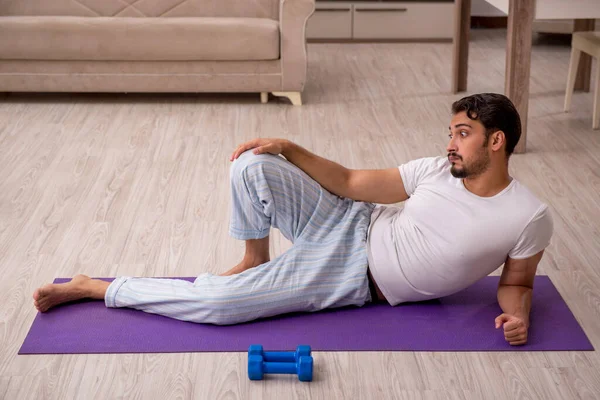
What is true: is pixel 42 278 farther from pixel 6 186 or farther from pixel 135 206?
pixel 6 186

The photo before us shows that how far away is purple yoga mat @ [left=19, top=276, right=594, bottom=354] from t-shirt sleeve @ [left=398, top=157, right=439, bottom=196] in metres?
0.33

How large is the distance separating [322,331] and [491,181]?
580mm

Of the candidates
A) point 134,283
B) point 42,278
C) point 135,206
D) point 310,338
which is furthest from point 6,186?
point 310,338

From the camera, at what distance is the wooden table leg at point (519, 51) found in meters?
3.41

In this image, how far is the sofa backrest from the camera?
4703mm

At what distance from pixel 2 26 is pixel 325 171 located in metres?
2.68

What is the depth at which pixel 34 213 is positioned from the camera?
3.02 metres

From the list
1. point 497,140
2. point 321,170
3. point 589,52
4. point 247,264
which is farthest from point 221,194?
point 589,52

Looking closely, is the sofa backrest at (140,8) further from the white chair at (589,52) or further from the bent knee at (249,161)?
the bent knee at (249,161)

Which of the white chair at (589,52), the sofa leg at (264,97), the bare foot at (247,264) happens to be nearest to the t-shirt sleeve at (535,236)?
the bare foot at (247,264)

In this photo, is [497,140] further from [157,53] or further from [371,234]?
[157,53]

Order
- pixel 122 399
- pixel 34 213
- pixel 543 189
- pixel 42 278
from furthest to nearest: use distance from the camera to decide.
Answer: pixel 543 189 → pixel 34 213 → pixel 42 278 → pixel 122 399

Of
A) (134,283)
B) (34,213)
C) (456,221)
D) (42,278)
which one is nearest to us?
(456,221)

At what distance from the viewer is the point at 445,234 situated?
7.07 feet
